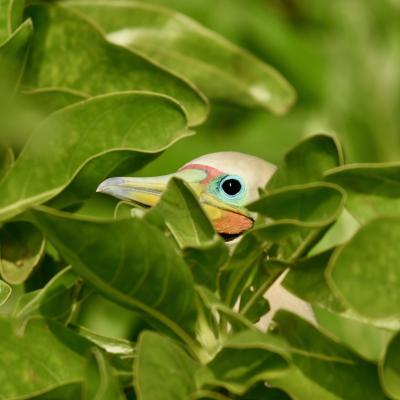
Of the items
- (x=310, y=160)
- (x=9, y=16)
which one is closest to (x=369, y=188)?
(x=310, y=160)

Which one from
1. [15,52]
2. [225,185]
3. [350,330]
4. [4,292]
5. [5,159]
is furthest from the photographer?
[350,330]

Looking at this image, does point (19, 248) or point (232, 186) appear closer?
point (19, 248)

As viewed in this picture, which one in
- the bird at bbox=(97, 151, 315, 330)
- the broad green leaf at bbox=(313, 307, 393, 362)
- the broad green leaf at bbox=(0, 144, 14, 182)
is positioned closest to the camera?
the broad green leaf at bbox=(0, 144, 14, 182)

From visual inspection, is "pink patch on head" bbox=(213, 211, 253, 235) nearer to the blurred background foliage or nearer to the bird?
the bird

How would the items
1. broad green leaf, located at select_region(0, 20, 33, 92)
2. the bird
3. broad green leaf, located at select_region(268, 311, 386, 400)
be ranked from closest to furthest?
broad green leaf, located at select_region(268, 311, 386, 400), broad green leaf, located at select_region(0, 20, 33, 92), the bird

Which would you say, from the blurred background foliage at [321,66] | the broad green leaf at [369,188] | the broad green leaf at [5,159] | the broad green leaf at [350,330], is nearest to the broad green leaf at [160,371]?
the broad green leaf at [369,188]

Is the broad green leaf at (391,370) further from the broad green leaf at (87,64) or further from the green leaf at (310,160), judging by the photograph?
the broad green leaf at (87,64)

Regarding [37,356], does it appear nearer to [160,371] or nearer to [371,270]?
[160,371]

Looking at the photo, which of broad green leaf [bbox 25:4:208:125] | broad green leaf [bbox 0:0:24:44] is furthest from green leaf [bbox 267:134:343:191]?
broad green leaf [bbox 0:0:24:44]
